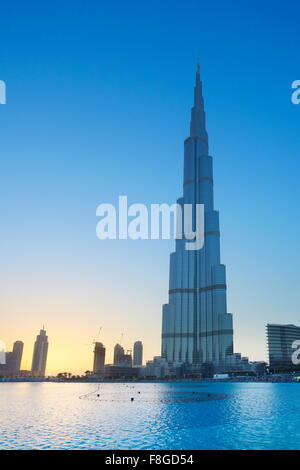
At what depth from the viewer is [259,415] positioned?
83.8 meters

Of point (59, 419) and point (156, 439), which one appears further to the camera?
point (59, 419)
